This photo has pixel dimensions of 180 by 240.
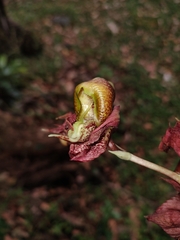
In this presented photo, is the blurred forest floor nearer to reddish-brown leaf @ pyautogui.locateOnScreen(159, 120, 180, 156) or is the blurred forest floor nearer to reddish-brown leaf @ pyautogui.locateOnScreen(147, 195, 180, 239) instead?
reddish-brown leaf @ pyautogui.locateOnScreen(147, 195, 180, 239)

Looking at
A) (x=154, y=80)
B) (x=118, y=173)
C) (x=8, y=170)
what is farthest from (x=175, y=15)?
(x=8, y=170)

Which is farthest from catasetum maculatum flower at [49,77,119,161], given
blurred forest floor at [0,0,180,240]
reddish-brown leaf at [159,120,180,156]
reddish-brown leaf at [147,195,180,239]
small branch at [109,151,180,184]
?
blurred forest floor at [0,0,180,240]

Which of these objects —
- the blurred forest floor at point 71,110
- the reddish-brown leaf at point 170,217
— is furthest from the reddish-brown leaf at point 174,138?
the blurred forest floor at point 71,110

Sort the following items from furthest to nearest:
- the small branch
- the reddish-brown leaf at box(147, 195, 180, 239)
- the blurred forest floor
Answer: the blurred forest floor → the reddish-brown leaf at box(147, 195, 180, 239) → the small branch

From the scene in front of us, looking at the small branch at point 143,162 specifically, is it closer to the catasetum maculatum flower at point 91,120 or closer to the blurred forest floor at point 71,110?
the catasetum maculatum flower at point 91,120

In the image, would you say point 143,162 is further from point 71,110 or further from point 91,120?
point 71,110

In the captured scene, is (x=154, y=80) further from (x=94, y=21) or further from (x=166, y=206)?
(x=166, y=206)

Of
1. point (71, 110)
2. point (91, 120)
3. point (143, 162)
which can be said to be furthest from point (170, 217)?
point (71, 110)
